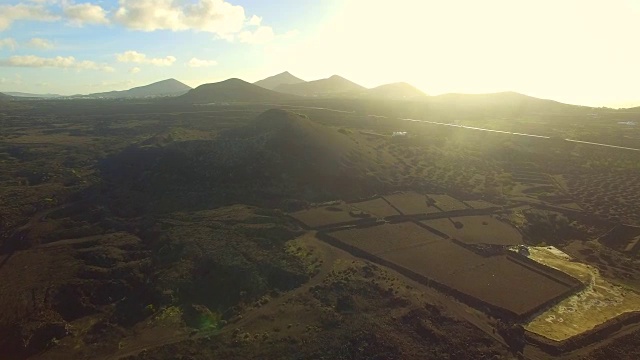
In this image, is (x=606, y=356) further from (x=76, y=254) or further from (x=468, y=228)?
(x=76, y=254)

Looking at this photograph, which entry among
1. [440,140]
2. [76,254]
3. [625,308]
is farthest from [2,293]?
[440,140]

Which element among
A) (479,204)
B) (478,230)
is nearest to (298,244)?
(478,230)

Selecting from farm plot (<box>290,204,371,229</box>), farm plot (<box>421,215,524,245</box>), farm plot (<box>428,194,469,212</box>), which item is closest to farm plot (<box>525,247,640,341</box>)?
farm plot (<box>421,215,524,245</box>)

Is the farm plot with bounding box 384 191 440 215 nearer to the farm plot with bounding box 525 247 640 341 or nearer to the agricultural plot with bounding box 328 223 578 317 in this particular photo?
the agricultural plot with bounding box 328 223 578 317

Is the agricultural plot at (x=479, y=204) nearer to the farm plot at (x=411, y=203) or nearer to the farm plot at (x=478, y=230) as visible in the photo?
the farm plot at (x=478, y=230)

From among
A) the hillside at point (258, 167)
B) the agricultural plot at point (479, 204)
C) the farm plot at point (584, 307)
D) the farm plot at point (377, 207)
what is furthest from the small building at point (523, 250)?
the hillside at point (258, 167)

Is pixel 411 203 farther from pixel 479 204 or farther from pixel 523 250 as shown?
pixel 523 250
